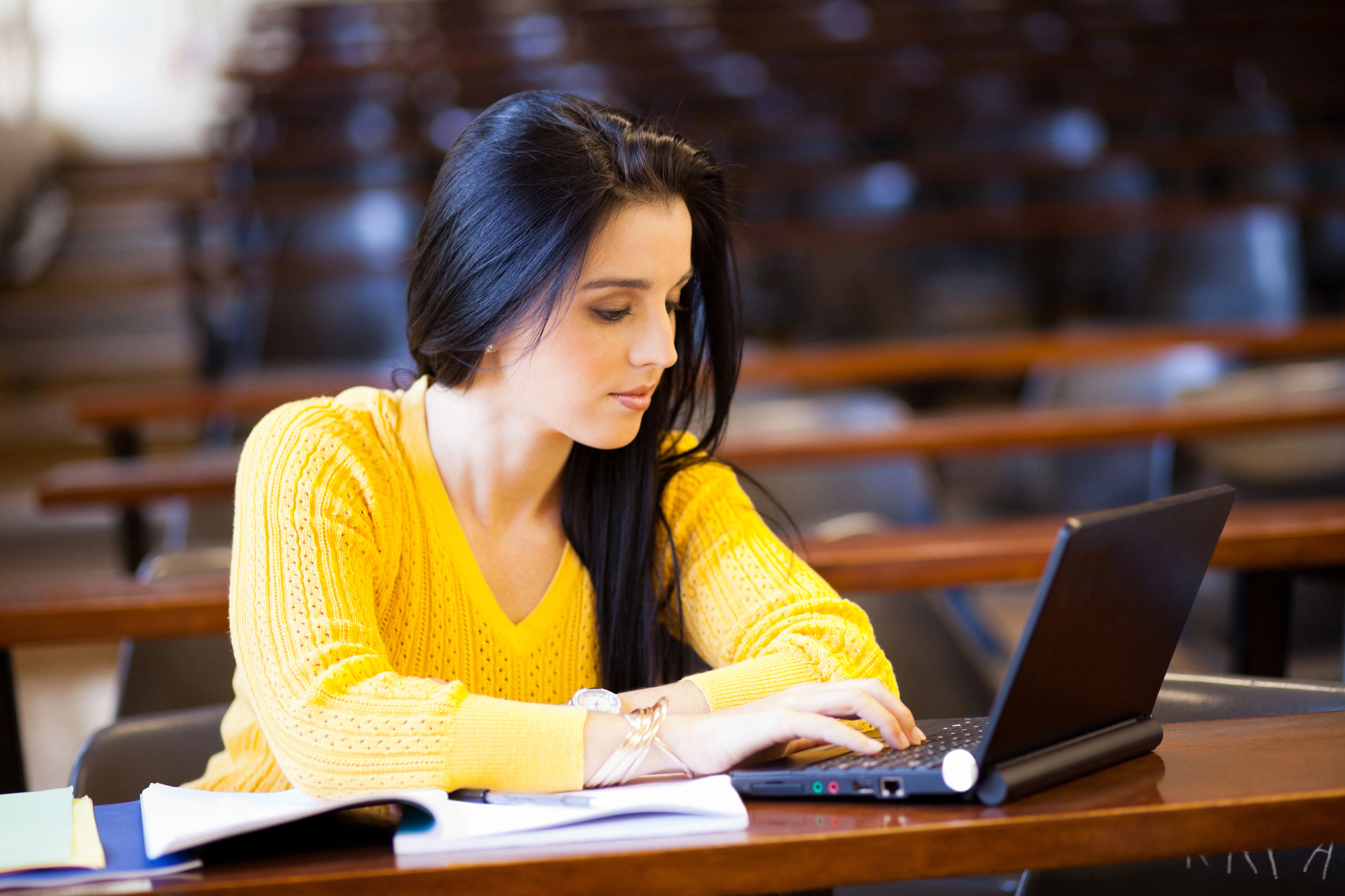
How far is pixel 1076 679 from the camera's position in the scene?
2.66 ft

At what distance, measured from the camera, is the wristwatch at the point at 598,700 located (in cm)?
101

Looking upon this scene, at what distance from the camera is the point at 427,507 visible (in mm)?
1120

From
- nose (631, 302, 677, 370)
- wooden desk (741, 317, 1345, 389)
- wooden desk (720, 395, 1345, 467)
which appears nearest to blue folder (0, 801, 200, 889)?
nose (631, 302, 677, 370)

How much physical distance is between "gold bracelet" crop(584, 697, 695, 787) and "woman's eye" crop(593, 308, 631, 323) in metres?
0.31

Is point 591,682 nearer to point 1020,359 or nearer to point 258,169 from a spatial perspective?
point 1020,359

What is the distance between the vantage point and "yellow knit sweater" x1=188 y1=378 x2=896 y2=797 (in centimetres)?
87

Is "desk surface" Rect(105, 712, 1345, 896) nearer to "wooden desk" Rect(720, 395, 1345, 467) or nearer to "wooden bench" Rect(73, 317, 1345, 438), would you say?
"wooden desk" Rect(720, 395, 1345, 467)

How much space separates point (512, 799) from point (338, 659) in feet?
0.56

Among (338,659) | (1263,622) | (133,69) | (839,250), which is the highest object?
(133,69)

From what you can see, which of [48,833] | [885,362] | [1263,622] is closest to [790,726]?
[48,833]

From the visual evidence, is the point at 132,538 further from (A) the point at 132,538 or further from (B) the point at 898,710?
(B) the point at 898,710

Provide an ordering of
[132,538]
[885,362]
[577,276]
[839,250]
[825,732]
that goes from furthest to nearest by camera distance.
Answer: [839,250], [885,362], [132,538], [577,276], [825,732]

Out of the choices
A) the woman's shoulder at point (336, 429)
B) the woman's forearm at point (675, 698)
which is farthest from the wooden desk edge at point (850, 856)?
the woman's shoulder at point (336, 429)

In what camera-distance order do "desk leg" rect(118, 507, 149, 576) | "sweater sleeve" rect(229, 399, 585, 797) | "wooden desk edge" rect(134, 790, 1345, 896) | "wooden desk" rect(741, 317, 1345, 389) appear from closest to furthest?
1. "wooden desk edge" rect(134, 790, 1345, 896)
2. "sweater sleeve" rect(229, 399, 585, 797)
3. "desk leg" rect(118, 507, 149, 576)
4. "wooden desk" rect(741, 317, 1345, 389)
